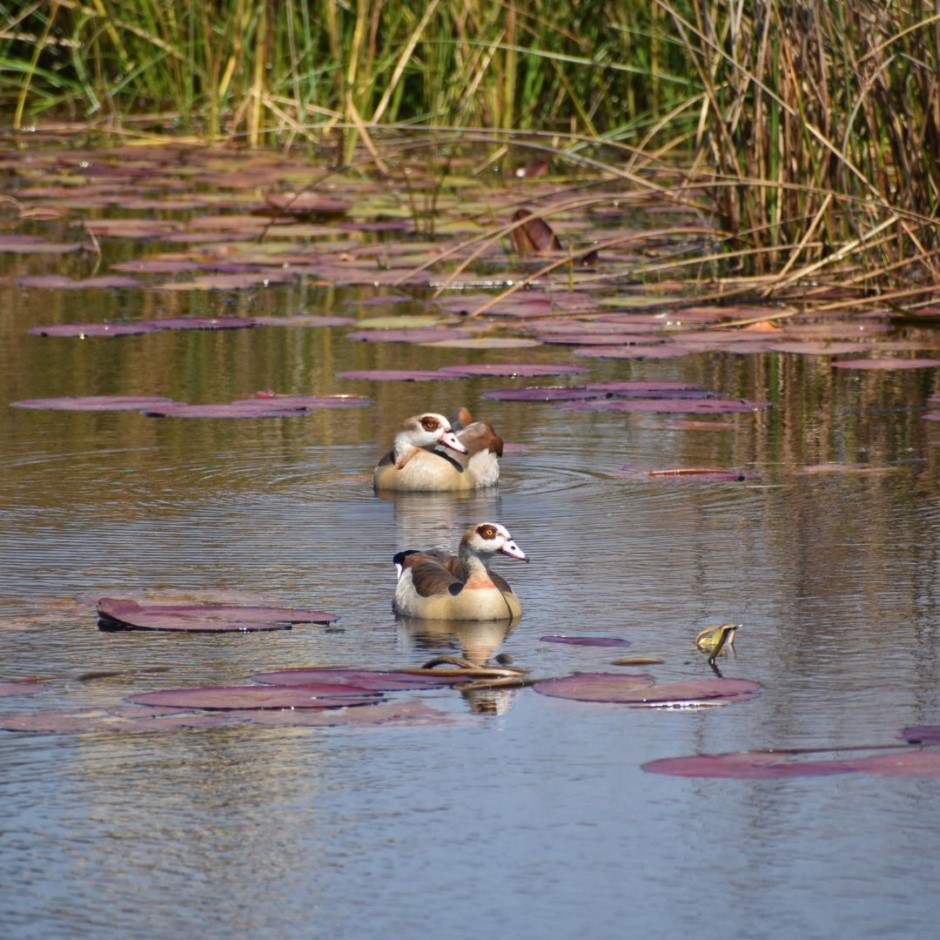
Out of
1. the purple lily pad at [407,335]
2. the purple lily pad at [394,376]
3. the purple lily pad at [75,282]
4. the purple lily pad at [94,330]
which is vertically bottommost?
the purple lily pad at [394,376]

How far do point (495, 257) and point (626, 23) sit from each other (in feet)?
16.7

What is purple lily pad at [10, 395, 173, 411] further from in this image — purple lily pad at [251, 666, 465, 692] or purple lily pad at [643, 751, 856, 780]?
purple lily pad at [643, 751, 856, 780]

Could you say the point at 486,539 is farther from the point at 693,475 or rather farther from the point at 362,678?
the point at 693,475

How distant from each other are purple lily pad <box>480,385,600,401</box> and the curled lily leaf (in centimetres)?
330

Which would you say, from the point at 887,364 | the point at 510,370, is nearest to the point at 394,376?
the point at 510,370

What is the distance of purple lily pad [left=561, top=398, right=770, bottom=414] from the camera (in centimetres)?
769

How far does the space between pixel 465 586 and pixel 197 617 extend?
575 millimetres

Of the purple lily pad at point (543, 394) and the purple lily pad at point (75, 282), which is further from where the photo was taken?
the purple lily pad at point (75, 282)

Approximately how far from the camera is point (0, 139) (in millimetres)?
18266

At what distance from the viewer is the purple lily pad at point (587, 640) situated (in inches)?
187

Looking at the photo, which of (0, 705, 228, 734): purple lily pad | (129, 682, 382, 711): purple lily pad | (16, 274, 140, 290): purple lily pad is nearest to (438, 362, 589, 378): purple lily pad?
(16, 274, 140, 290): purple lily pad

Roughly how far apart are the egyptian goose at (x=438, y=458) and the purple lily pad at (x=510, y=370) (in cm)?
154

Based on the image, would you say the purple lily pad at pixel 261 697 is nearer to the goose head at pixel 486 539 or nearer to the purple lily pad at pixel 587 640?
the purple lily pad at pixel 587 640

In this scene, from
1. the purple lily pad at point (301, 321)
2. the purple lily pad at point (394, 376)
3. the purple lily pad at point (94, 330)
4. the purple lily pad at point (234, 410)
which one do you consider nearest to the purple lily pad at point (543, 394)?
the purple lily pad at point (394, 376)
